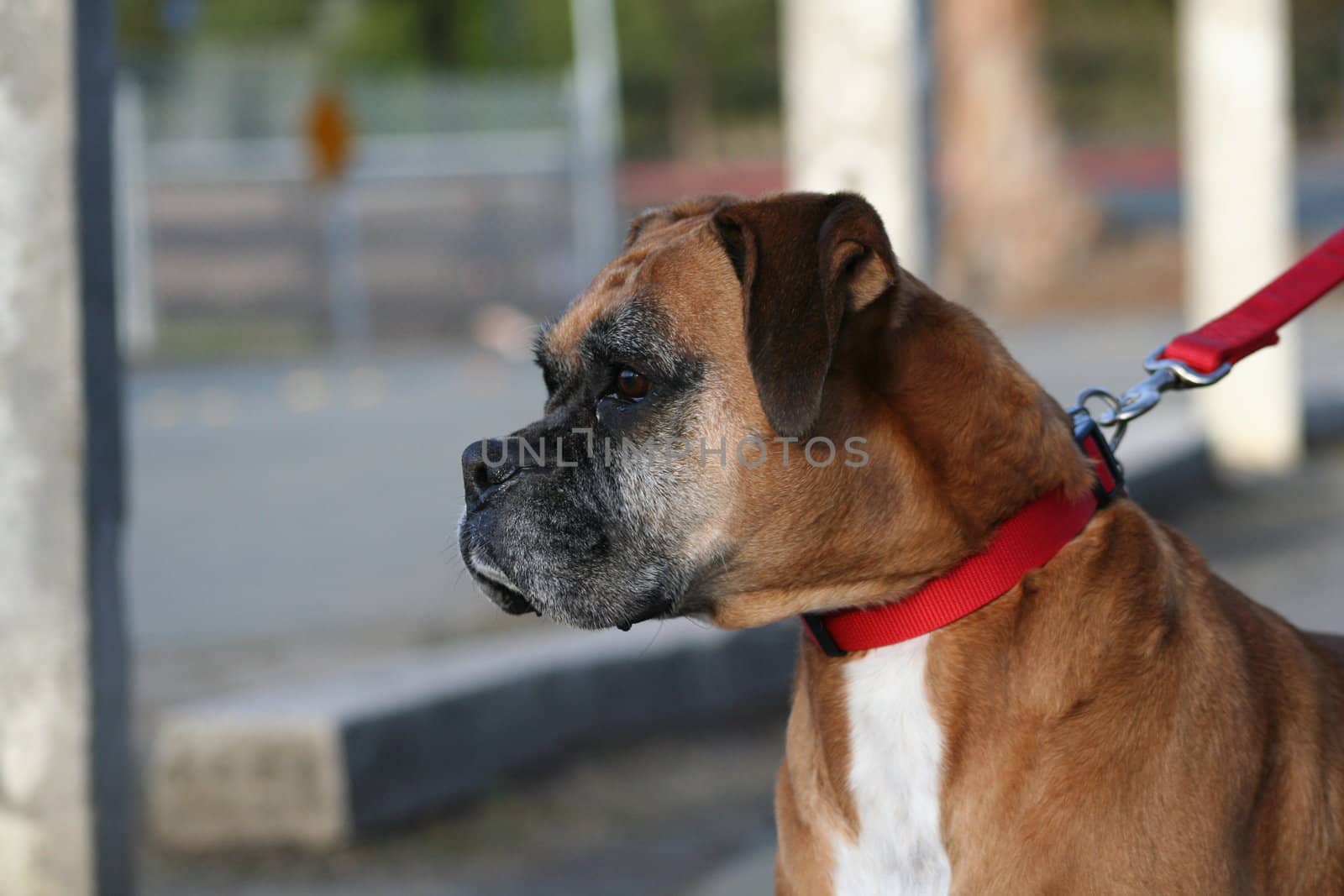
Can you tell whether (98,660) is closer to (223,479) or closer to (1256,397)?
(223,479)

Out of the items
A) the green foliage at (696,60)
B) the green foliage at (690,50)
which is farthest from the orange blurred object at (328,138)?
the green foliage at (696,60)

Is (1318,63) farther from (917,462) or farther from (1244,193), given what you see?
(917,462)

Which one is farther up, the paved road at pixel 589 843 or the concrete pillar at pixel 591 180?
the concrete pillar at pixel 591 180

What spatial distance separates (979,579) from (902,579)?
5.3 inches

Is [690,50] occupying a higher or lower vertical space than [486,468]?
higher

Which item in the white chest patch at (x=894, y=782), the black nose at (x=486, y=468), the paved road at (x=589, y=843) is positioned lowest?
the paved road at (x=589, y=843)

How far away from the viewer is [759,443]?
293cm

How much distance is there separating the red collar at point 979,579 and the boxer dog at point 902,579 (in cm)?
2

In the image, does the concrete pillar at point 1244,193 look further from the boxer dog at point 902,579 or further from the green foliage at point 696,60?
the green foliage at point 696,60

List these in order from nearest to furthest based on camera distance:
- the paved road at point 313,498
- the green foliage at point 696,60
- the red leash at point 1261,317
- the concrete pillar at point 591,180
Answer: the red leash at point 1261,317, the paved road at point 313,498, the concrete pillar at point 591,180, the green foliage at point 696,60

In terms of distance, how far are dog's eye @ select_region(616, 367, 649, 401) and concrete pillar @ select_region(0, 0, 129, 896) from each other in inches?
56.0

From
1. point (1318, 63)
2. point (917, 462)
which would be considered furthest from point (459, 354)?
point (1318, 63)

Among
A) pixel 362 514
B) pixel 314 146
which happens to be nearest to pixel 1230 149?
pixel 362 514

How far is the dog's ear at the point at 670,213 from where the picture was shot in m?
3.45
